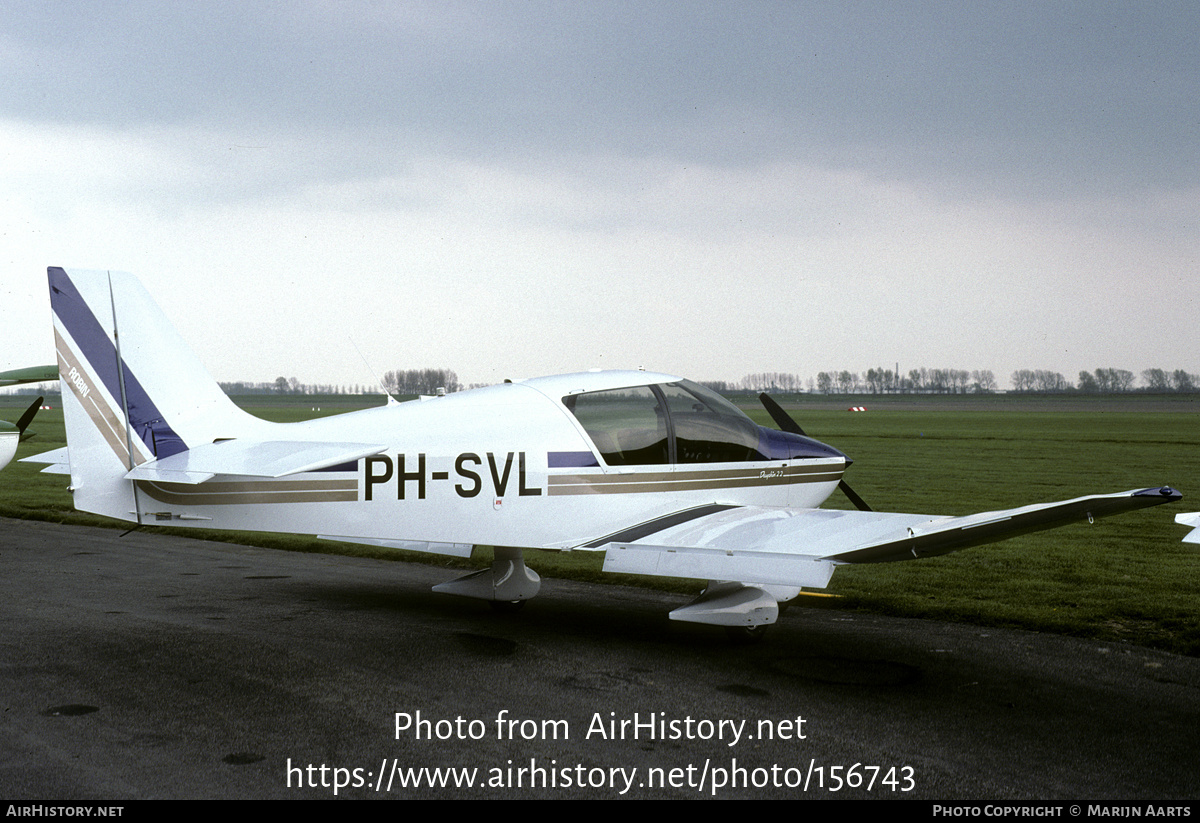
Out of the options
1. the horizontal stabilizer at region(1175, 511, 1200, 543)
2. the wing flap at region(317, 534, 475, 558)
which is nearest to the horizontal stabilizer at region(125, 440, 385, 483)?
the wing flap at region(317, 534, 475, 558)

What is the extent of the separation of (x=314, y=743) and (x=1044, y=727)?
4.35 m

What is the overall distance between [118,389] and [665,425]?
459cm

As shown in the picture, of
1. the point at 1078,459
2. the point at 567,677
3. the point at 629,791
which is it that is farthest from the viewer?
the point at 1078,459

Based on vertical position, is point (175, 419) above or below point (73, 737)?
above

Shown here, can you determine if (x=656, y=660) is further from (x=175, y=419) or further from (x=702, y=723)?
(x=175, y=419)

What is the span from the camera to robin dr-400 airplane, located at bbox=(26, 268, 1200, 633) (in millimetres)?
7207

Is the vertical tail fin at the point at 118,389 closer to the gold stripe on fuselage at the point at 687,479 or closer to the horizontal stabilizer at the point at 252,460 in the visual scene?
the horizontal stabilizer at the point at 252,460

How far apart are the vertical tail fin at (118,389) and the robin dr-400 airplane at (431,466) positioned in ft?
0.04

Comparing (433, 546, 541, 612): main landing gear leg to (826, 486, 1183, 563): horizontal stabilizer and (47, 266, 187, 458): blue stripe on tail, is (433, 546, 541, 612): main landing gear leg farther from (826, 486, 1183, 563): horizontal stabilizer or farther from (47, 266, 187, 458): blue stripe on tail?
(826, 486, 1183, 563): horizontal stabilizer

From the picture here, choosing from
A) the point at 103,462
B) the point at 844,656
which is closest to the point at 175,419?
the point at 103,462

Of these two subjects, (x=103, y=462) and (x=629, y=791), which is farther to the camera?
(x=103, y=462)

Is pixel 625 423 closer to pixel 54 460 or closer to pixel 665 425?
pixel 665 425

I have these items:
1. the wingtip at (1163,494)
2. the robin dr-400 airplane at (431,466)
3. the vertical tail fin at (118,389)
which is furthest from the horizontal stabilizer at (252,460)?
the wingtip at (1163,494)

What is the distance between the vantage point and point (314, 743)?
5.23 m
